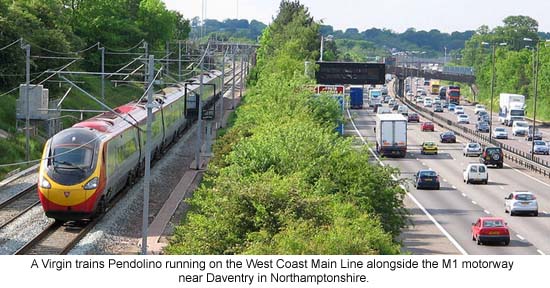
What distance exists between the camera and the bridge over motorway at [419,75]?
568 ft

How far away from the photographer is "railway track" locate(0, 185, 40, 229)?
1517 inches

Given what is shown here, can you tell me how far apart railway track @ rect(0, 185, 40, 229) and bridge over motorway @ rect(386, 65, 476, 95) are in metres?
128

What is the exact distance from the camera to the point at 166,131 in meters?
62.0

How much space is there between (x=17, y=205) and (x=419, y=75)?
143253 millimetres

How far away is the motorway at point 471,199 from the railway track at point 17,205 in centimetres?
1454

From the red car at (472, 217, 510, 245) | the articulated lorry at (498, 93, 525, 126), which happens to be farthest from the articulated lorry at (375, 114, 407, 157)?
the articulated lorry at (498, 93, 525, 126)

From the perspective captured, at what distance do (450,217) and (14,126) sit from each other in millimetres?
29837

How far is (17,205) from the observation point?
41750 mm

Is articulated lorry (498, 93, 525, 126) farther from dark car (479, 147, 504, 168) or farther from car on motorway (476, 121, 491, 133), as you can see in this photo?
dark car (479, 147, 504, 168)

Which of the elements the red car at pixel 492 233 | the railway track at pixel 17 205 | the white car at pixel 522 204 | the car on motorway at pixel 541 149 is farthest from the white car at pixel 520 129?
the railway track at pixel 17 205

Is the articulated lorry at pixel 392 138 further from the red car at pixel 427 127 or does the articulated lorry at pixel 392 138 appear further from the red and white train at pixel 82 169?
the red and white train at pixel 82 169

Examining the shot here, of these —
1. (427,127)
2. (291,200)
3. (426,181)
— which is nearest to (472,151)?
(426,181)

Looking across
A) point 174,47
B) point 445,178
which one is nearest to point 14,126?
point 445,178

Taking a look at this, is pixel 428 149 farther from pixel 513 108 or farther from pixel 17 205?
pixel 17 205
